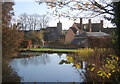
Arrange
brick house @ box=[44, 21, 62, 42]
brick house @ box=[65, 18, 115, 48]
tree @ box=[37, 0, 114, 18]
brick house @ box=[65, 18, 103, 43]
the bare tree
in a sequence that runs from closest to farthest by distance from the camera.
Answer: tree @ box=[37, 0, 114, 18] < the bare tree < brick house @ box=[65, 18, 103, 43] < brick house @ box=[65, 18, 115, 48] < brick house @ box=[44, 21, 62, 42]

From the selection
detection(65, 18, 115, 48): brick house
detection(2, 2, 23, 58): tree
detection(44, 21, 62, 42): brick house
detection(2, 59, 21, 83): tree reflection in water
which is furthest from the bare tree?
detection(2, 59, 21, 83): tree reflection in water

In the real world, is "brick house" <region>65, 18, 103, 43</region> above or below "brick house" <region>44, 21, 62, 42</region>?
above

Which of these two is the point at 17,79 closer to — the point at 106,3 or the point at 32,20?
the point at 32,20

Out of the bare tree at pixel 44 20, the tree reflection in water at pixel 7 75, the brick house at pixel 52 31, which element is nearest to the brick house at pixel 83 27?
the brick house at pixel 52 31

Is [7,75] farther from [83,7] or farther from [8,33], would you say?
[83,7]

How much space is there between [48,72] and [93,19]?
2.35 meters

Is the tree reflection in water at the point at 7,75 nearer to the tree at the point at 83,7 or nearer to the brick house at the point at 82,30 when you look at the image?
the brick house at the point at 82,30

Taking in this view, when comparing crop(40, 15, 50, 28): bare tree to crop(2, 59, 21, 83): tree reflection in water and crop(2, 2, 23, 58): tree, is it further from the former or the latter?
crop(2, 59, 21, 83): tree reflection in water

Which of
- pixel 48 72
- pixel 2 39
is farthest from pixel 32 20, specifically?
pixel 48 72

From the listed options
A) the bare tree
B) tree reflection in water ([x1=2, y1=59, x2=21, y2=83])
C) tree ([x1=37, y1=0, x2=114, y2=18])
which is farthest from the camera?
tree reflection in water ([x1=2, y1=59, x2=21, y2=83])

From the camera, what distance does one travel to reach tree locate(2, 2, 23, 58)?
3117 mm

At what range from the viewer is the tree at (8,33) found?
10.2ft

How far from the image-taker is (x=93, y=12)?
70.8 inches

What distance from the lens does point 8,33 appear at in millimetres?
3307
